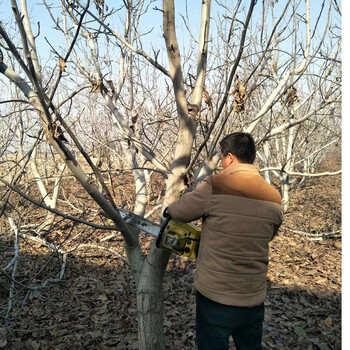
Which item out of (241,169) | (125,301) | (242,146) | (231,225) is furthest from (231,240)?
(125,301)

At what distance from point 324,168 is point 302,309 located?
45.5 feet

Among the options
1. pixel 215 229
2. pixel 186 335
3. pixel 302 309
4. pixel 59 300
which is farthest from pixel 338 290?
pixel 59 300

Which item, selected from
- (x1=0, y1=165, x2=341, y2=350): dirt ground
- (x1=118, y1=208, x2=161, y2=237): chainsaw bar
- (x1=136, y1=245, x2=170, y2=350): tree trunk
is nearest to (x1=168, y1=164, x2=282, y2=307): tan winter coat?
(x1=118, y1=208, x2=161, y2=237): chainsaw bar

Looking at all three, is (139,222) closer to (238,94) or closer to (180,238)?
(180,238)

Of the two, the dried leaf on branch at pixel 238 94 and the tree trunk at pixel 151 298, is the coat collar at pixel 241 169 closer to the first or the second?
the dried leaf on branch at pixel 238 94

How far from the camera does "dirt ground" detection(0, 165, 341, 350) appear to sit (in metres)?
3.33

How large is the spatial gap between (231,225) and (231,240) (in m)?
0.09

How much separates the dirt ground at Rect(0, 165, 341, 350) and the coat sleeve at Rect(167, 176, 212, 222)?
929mm

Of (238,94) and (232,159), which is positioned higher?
(238,94)

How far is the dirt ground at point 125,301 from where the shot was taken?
10.9 ft

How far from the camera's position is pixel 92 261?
214 inches

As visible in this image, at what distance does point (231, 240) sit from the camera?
179 centimetres
